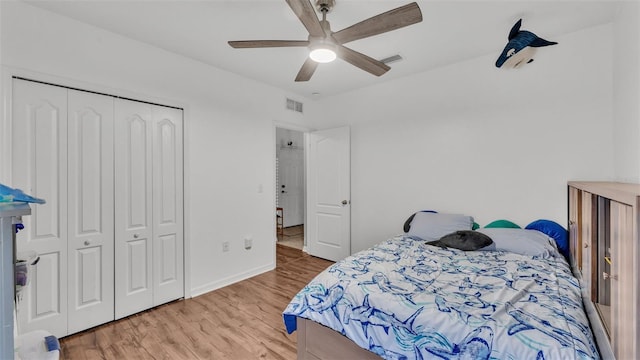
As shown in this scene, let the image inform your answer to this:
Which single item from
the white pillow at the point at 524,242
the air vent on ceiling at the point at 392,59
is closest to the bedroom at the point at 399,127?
the white pillow at the point at 524,242

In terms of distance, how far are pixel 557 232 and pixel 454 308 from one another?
1914 millimetres

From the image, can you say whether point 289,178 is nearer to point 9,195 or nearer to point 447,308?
point 447,308

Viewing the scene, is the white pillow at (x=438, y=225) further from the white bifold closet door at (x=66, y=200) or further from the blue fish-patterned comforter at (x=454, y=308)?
the white bifold closet door at (x=66, y=200)

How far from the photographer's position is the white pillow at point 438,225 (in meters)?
2.80

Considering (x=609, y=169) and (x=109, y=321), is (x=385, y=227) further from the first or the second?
(x=109, y=321)

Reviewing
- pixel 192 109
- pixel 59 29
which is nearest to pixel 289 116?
pixel 192 109

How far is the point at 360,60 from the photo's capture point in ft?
7.02

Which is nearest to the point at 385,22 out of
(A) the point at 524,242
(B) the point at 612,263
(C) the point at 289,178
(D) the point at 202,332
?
(B) the point at 612,263

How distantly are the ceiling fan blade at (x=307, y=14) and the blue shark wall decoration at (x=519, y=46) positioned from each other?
156 centimetres

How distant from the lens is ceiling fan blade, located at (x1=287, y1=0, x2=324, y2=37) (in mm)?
1457

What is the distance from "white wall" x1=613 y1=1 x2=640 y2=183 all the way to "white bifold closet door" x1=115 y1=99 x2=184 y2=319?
379 cm

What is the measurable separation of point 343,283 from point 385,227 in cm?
214

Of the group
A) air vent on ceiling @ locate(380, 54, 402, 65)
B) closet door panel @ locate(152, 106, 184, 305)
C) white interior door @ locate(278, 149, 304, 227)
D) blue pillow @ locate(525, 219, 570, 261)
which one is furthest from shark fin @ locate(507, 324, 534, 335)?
white interior door @ locate(278, 149, 304, 227)

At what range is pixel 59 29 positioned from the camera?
215cm
